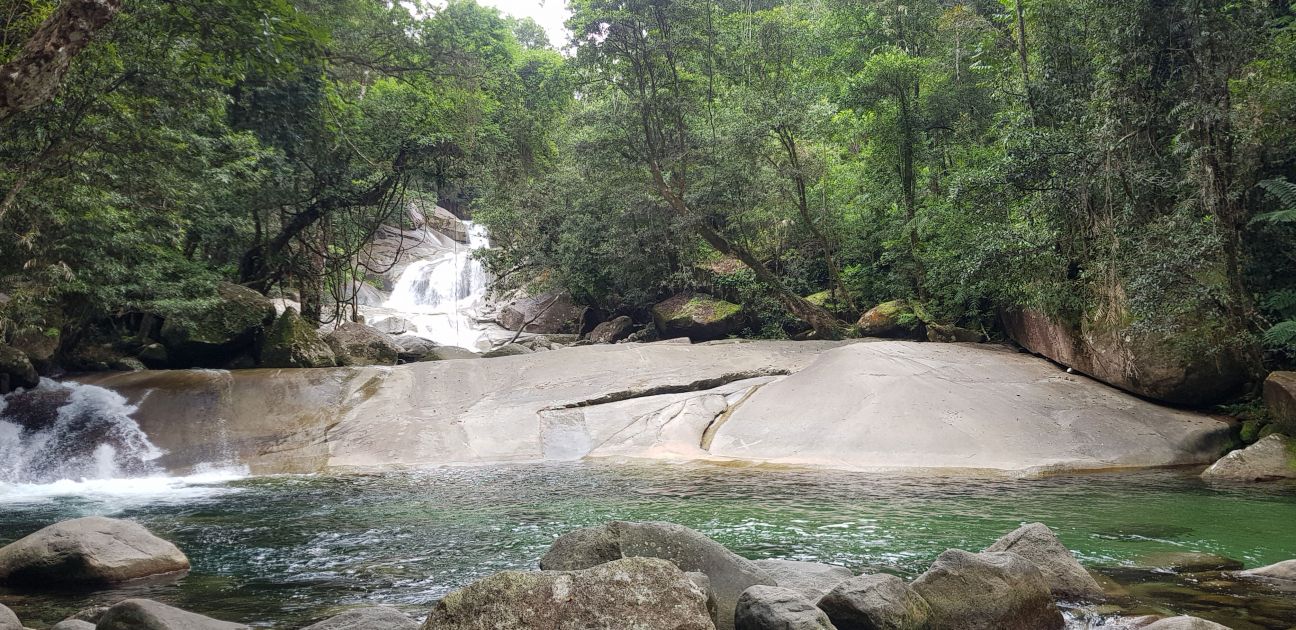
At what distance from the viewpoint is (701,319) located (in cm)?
2564

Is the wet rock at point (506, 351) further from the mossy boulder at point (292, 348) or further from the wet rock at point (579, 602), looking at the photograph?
the wet rock at point (579, 602)

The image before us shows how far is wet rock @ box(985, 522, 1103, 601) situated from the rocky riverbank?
0.01 metres

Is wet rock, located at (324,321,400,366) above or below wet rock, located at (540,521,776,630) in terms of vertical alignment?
above

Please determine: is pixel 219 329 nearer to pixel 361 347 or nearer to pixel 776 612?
pixel 361 347

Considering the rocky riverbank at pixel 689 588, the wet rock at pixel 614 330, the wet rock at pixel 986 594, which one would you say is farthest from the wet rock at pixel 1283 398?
the wet rock at pixel 614 330

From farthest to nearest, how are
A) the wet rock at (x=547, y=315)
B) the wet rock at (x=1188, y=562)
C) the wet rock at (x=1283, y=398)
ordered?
the wet rock at (x=547, y=315) < the wet rock at (x=1283, y=398) < the wet rock at (x=1188, y=562)

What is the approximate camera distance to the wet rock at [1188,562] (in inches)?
257

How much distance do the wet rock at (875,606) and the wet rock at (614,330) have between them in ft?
73.8

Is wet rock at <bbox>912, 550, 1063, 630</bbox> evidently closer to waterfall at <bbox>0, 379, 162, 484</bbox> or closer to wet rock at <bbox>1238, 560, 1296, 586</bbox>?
wet rock at <bbox>1238, 560, 1296, 586</bbox>

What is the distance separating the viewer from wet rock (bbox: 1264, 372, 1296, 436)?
11.2 metres

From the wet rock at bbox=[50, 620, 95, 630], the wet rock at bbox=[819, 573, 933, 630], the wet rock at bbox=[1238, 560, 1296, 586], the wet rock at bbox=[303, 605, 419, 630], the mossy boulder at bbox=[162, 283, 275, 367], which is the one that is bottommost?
the wet rock at bbox=[1238, 560, 1296, 586]

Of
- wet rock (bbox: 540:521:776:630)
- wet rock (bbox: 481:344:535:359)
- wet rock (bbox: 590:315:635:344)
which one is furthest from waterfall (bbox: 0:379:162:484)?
wet rock (bbox: 590:315:635:344)

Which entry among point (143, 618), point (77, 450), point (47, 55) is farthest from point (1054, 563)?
point (77, 450)

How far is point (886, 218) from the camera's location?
23.4m
